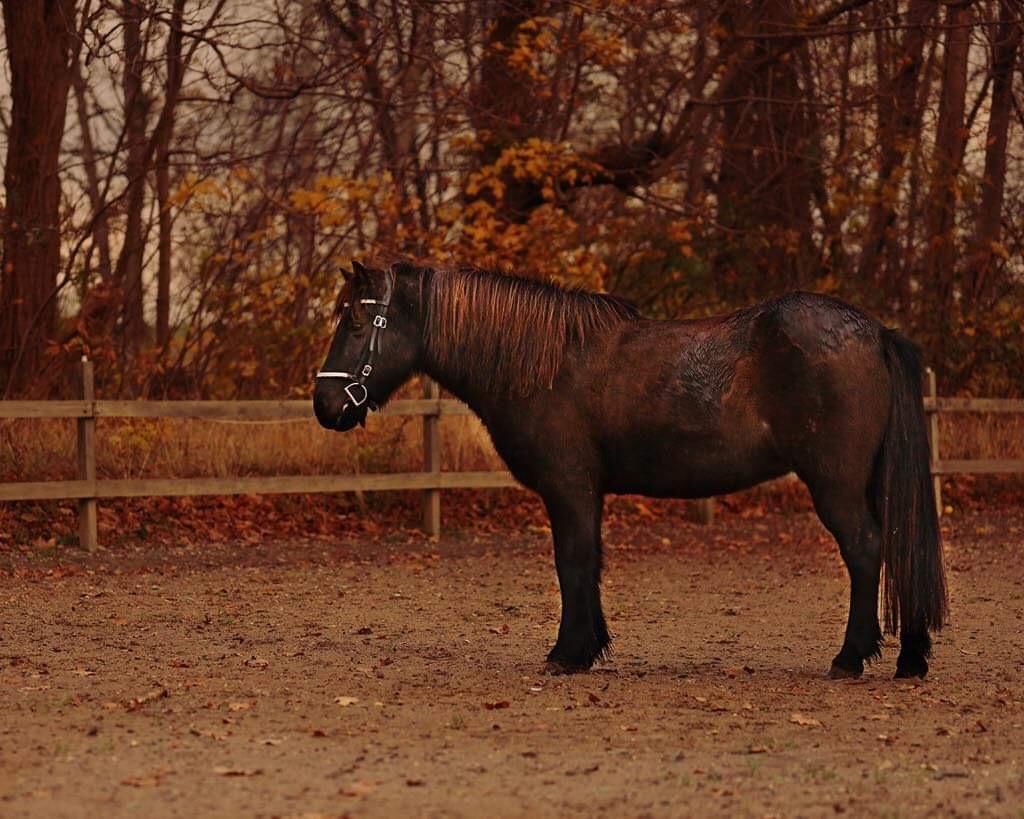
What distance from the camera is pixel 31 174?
15.3 m

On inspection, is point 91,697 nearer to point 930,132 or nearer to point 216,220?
point 216,220

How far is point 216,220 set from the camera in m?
18.3

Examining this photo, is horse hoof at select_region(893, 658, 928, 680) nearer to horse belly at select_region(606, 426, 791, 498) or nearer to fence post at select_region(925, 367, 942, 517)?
horse belly at select_region(606, 426, 791, 498)

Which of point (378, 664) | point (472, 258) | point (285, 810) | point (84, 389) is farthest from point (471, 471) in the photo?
point (285, 810)

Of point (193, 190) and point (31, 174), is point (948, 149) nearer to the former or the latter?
point (193, 190)

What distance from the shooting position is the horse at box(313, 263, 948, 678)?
7480mm

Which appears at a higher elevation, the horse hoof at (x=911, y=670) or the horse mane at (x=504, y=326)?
the horse mane at (x=504, y=326)

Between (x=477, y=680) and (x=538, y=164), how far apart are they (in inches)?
408

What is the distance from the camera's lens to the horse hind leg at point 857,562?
747cm

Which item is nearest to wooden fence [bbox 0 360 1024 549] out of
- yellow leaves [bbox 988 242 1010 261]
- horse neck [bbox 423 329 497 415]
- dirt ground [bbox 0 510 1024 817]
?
dirt ground [bbox 0 510 1024 817]

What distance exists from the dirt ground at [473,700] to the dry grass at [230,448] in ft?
7.34

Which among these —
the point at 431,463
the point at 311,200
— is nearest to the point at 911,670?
the point at 431,463

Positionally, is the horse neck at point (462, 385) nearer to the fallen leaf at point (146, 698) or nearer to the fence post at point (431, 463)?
the fallen leaf at point (146, 698)

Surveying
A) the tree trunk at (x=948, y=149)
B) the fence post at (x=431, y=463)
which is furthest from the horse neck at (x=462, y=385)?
the tree trunk at (x=948, y=149)
